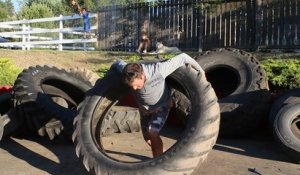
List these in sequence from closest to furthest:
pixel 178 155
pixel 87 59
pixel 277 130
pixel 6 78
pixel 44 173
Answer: pixel 178 155, pixel 44 173, pixel 277 130, pixel 6 78, pixel 87 59

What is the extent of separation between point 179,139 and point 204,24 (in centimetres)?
1259

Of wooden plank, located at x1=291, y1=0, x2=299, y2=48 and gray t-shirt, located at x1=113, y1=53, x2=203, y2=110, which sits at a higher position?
wooden plank, located at x1=291, y1=0, x2=299, y2=48

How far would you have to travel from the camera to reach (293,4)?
1563cm

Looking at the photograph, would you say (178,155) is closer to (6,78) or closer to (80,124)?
(80,124)

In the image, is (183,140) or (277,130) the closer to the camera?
(183,140)

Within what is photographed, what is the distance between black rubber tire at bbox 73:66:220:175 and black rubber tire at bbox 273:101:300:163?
3.93 ft

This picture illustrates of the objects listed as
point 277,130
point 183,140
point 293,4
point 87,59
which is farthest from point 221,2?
point 183,140

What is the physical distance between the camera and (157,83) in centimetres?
551

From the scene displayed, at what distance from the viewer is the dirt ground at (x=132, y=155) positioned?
5859 mm

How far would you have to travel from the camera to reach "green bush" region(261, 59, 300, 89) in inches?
352

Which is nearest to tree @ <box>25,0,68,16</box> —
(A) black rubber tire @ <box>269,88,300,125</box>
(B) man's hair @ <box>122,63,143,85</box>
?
(A) black rubber tire @ <box>269,88,300,125</box>

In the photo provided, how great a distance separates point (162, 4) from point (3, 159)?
520 inches

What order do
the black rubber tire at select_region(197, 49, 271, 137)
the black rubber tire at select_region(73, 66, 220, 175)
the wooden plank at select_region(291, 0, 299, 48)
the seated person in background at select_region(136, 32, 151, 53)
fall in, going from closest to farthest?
the black rubber tire at select_region(73, 66, 220, 175)
the black rubber tire at select_region(197, 49, 271, 137)
the wooden plank at select_region(291, 0, 299, 48)
the seated person in background at select_region(136, 32, 151, 53)

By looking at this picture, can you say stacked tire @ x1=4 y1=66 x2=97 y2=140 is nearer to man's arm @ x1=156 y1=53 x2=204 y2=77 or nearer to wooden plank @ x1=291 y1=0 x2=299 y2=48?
man's arm @ x1=156 y1=53 x2=204 y2=77
